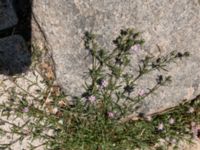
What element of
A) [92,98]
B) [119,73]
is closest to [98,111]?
[92,98]

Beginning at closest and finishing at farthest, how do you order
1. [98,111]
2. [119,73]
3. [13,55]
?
[119,73] → [98,111] → [13,55]

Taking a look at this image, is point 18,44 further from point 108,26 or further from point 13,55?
point 108,26

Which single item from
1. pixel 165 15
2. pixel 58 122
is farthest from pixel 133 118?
pixel 165 15

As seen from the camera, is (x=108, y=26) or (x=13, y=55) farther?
(x=13, y=55)

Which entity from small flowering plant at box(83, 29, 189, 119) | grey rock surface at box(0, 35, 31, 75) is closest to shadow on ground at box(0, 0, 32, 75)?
grey rock surface at box(0, 35, 31, 75)

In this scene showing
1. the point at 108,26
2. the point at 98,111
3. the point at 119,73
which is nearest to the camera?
the point at 108,26

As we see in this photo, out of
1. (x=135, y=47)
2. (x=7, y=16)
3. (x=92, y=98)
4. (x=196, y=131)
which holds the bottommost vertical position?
(x=196, y=131)

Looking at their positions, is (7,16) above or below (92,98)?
above
